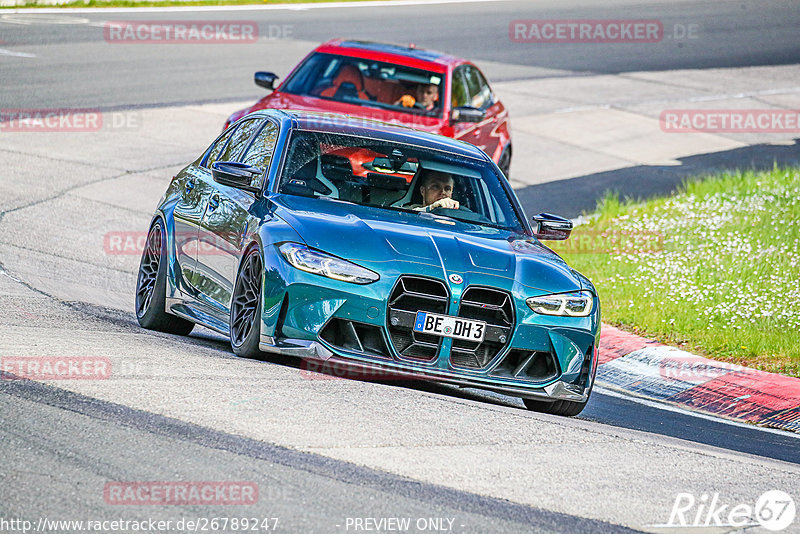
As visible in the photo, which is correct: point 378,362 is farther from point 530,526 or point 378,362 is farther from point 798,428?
point 798,428

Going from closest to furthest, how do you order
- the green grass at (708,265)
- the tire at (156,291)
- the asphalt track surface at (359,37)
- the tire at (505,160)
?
the tire at (156,291) → the green grass at (708,265) → the tire at (505,160) → the asphalt track surface at (359,37)

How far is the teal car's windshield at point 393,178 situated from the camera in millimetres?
8719

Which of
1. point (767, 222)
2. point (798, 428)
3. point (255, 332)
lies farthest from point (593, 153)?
point (255, 332)

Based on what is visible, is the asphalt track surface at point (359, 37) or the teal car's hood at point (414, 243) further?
the asphalt track surface at point (359, 37)

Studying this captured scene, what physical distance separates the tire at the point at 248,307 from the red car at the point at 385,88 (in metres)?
6.61

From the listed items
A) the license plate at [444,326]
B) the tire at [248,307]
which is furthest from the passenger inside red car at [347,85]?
the license plate at [444,326]

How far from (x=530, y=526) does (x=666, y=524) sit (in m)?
0.64

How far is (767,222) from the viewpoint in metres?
14.8

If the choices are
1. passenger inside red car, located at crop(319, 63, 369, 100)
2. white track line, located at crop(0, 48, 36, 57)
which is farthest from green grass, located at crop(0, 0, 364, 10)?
passenger inside red car, located at crop(319, 63, 369, 100)

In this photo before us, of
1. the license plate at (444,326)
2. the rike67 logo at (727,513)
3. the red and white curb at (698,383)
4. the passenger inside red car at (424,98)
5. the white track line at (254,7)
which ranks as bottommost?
the white track line at (254,7)

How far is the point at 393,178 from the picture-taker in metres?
8.92

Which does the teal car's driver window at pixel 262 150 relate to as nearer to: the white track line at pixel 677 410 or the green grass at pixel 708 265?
the white track line at pixel 677 410

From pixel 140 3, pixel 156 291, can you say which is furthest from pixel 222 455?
pixel 140 3

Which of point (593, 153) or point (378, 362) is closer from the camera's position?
point (378, 362)
